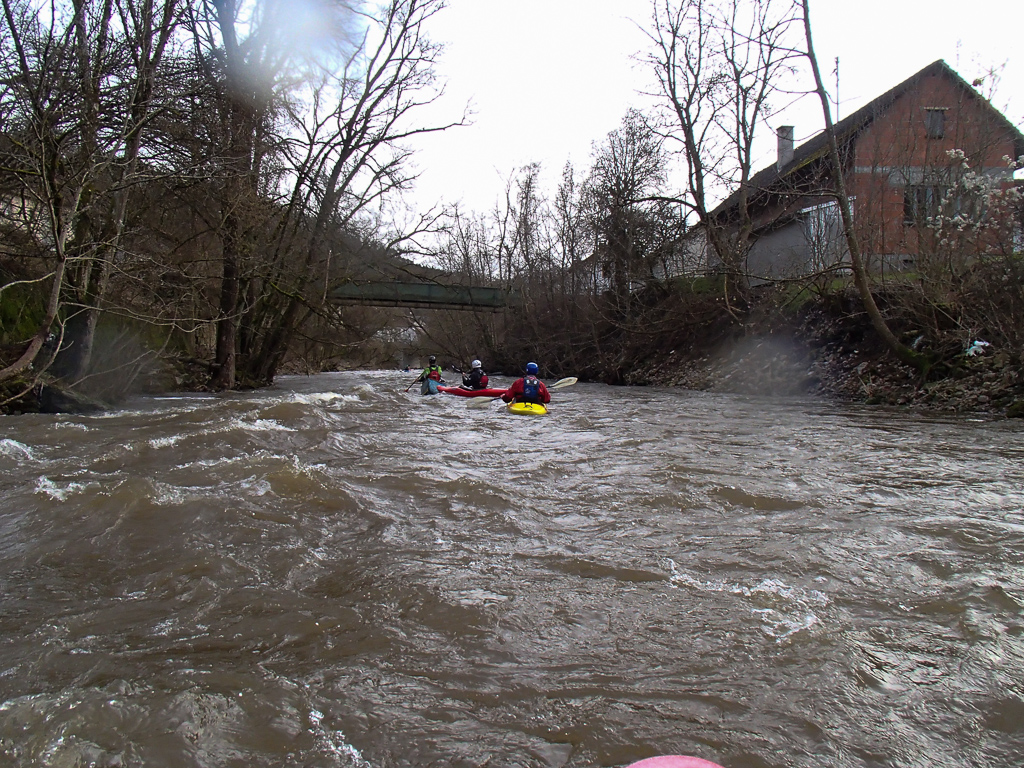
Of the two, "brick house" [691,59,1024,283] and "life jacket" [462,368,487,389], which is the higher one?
"brick house" [691,59,1024,283]

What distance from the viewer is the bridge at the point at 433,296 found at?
26.6 meters

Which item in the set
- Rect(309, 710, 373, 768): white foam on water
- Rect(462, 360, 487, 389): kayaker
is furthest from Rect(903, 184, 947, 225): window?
Rect(309, 710, 373, 768): white foam on water

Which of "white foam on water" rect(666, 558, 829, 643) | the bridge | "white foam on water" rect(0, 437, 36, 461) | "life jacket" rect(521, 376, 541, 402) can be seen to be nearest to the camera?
"white foam on water" rect(666, 558, 829, 643)

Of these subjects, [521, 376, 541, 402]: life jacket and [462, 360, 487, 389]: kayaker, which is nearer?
[521, 376, 541, 402]: life jacket

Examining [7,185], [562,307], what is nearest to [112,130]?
[7,185]

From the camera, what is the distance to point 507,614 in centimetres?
279

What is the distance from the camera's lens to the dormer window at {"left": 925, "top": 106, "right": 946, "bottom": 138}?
13.7 m

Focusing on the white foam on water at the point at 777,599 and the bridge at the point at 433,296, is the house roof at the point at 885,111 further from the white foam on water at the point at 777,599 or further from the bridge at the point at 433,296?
the bridge at the point at 433,296

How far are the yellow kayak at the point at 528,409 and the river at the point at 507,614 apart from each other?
545 centimetres

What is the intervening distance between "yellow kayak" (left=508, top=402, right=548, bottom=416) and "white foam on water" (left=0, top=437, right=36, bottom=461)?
7.24 meters

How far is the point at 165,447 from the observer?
665 cm

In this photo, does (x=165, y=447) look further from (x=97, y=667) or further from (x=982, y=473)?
(x=982, y=473)

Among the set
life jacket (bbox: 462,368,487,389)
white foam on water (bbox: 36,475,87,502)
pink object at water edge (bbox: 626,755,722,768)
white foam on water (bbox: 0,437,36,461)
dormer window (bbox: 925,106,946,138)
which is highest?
dormer window (bbox: 925,106,946,138)

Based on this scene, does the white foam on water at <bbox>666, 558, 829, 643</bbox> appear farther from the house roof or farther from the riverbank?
the house roof
